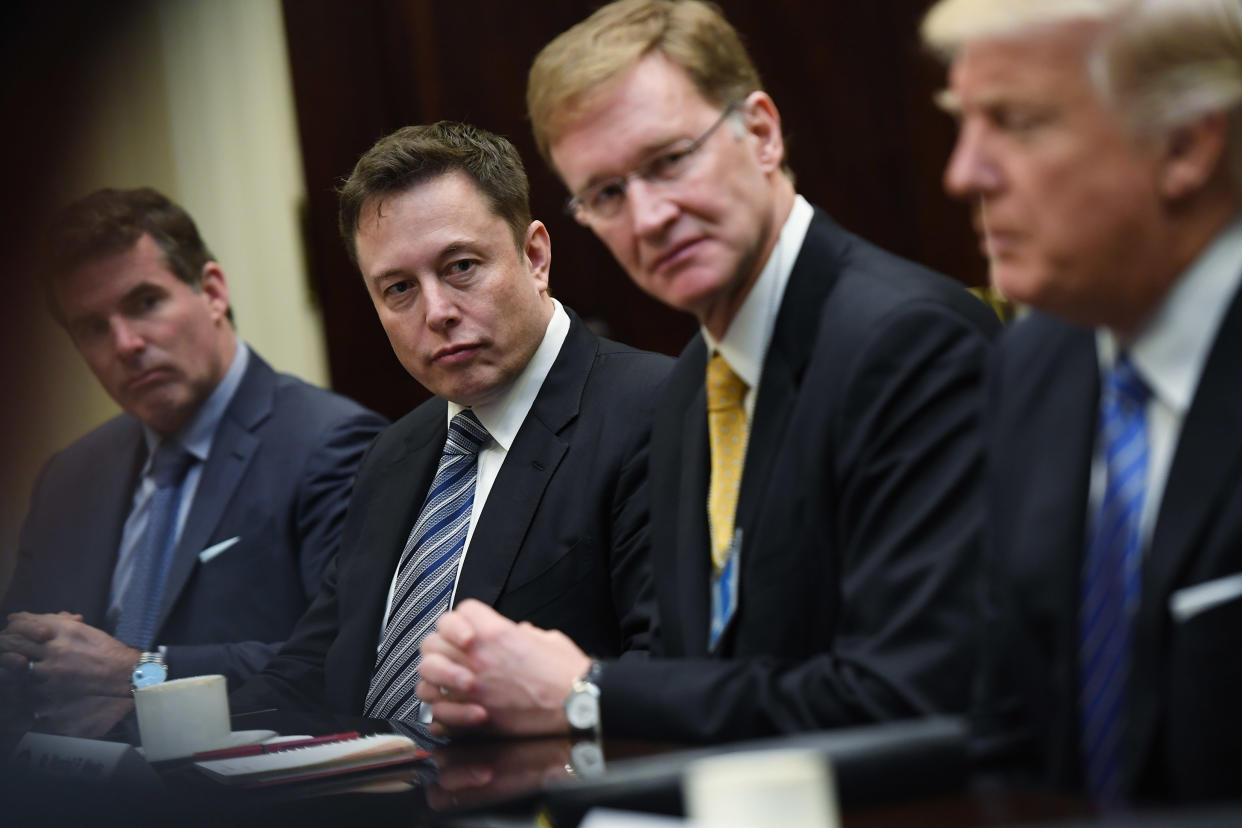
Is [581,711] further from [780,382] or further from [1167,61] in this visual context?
[1167,61]

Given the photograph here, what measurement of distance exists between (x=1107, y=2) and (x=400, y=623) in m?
1.66

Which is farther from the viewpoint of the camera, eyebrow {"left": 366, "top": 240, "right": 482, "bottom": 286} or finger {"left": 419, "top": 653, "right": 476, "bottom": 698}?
eyebrow {"left": 366, "top": 240, "right": 482, "bottom": 286}

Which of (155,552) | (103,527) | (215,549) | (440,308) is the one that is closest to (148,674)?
(215,549)

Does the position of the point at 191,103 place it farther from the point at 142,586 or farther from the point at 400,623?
the point at 400,623

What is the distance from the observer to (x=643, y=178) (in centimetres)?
183

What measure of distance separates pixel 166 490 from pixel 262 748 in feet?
5.13

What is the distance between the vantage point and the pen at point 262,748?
1.98 metres

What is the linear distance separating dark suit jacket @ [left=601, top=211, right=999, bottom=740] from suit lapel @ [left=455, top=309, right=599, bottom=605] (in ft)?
1.96

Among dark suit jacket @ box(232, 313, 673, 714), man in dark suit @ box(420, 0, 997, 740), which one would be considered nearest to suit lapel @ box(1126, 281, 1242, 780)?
man in dark suit @ box(420, 0, 997, 740)

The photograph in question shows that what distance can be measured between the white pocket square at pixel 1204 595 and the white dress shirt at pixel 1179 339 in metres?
0.07

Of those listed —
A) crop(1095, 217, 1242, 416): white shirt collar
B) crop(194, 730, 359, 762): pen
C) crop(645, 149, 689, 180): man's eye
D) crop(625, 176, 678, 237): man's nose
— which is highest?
crop(645, 149, 689, 180): man's eye

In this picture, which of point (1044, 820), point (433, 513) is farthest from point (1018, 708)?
point (433, 513)

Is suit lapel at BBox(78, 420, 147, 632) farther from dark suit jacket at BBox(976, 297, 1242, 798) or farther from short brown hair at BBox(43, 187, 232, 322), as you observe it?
dark suit jacket at BBox(976, 297, 1242, 798)

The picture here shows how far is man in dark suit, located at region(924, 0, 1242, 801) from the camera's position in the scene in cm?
119
